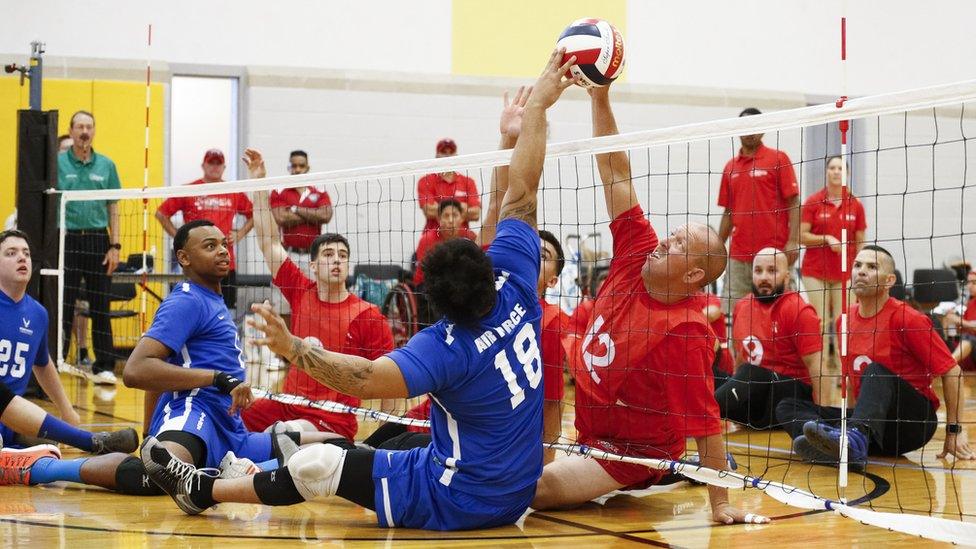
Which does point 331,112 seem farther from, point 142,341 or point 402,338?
point 142,341

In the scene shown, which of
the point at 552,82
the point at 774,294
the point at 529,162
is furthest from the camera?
the point at 774,294

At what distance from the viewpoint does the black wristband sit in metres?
4.66

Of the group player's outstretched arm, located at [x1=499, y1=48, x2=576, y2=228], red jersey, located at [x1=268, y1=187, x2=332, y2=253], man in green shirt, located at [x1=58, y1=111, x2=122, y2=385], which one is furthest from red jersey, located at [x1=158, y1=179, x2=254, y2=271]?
player's outstretched arm, located at [x1=499, y1=48, x2=576, y2=228]

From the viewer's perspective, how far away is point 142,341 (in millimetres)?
4750

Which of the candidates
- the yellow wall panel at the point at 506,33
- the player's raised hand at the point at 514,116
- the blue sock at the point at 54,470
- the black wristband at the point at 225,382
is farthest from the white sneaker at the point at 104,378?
the yellow wall panel at the point at 506,33

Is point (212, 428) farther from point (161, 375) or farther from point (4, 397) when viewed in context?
point (4, 397)

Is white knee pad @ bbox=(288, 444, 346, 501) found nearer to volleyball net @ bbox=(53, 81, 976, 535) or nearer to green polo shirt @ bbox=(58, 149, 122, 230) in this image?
volleyball net @ bbox=(53, 81, 976, 535)

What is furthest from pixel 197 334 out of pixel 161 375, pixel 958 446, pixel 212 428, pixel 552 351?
pixel 958 446

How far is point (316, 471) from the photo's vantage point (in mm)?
3809

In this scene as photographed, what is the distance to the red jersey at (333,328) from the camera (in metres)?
5.78

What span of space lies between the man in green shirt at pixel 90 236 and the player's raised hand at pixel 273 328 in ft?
20.6

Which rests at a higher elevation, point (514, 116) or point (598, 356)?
point (514, 116)

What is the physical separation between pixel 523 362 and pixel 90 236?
662 cm

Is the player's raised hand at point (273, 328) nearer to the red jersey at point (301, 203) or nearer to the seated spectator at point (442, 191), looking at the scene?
the seated spectator at point (442, 191)
